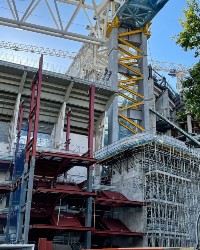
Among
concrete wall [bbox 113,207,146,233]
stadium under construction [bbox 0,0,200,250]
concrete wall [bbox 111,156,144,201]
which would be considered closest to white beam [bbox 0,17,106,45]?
stadium under construction [bbox 0,0,200,250]

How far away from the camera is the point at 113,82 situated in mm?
46531

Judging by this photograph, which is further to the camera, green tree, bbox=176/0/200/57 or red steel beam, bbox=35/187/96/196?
red steel beam, bbox=35/187/96/196

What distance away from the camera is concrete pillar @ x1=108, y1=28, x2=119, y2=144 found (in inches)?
1708

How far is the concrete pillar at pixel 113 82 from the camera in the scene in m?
43.4

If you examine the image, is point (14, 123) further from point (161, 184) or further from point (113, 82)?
point (161, 184)

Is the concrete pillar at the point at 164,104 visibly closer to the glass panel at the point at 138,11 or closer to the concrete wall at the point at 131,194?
the glass panel at the point at 138,11

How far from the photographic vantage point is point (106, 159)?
3875 cm

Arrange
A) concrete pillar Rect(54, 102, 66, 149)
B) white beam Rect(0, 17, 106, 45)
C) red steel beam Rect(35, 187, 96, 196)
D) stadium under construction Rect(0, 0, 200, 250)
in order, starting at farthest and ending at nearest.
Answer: white beam Rect(0, 17, 106, 45) → concrete pillar Rect(54, 102, 66, 149) → stadium under construction Rect(0, 0, 200, 250) → red steel beam Rect(35, 187, 96, 196)

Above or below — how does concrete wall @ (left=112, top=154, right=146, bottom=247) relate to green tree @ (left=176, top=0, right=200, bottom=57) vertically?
below

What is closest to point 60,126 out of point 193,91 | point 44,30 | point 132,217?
point 44,30

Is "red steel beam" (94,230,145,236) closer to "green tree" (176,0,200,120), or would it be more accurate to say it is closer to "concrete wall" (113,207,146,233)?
"concrete wall" (113,207,146,233)

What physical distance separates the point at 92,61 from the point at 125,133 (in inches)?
660

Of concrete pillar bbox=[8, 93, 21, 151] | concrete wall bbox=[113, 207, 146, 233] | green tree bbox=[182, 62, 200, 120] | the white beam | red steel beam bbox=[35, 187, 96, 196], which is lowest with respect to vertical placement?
concrete wall bbox=[113, 207, 146, 233]

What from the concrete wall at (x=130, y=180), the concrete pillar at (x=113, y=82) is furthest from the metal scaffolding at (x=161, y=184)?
the concrete pillar at (x=113, y=82)
